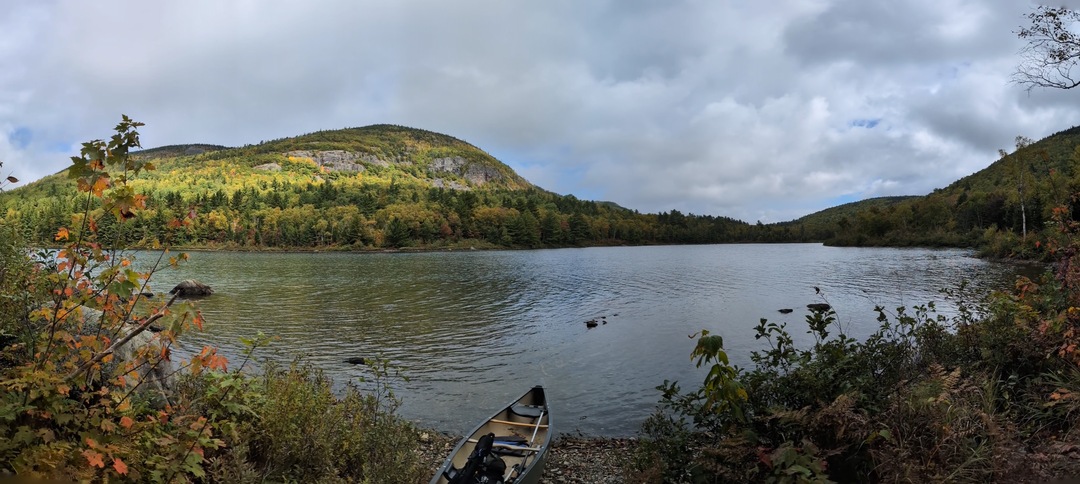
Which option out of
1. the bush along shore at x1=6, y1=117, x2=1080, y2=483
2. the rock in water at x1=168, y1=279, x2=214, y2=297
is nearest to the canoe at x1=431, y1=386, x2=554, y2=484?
the bush along shore at x1=6, y1=117, x2=1080, y2=483

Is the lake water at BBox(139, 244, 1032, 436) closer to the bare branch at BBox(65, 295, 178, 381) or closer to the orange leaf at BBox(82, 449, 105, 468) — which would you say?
the bare branch at BBox(65, 295, 178, 381)

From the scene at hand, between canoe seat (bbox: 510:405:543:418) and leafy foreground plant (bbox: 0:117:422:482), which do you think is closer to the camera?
leafy foreground plant (bbox: 0:117:422:482)

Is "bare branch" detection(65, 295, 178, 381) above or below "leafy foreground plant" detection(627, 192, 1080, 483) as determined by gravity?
above

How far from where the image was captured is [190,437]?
5039 millimetres

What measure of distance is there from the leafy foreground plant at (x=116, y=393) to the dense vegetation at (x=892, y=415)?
4784mm

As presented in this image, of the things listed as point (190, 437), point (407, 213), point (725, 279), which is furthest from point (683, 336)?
point (407, 213)

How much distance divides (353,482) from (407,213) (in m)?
150

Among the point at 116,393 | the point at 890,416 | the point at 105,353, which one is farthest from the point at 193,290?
the point at 890,416

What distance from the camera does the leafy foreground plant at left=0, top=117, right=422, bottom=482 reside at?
154 inches

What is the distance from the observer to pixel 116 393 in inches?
189

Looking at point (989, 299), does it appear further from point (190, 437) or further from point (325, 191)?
point (325, 191)

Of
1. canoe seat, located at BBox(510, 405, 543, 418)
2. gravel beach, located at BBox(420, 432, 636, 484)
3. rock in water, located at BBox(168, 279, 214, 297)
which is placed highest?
rock in water, located at BBox(168, 279, 214, 297)

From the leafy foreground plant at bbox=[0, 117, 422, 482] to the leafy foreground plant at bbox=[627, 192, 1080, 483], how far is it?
483 centimetres

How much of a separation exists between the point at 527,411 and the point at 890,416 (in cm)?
776
